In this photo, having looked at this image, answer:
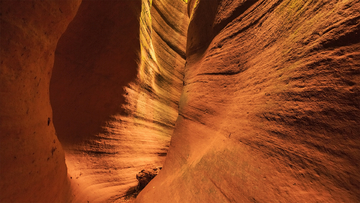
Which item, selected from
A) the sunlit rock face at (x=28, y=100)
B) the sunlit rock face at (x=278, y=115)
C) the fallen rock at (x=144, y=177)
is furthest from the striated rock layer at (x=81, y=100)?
the sunlit rock face at (x=278, y=115)

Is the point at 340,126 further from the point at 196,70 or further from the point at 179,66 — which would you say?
the point at 179,66

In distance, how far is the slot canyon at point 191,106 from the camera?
1.19m

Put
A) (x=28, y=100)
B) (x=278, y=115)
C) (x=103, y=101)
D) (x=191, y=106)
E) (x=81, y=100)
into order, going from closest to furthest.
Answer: (x=28, y=100), (x=278, y=115), (x=81, y=100), (x=103, y=101), (x=191, y=106)

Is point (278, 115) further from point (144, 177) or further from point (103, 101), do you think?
point (103, 101)

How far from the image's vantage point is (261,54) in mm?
2195

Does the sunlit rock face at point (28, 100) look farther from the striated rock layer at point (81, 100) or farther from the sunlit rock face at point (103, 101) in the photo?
the sunlit rock face at point (103, 101)

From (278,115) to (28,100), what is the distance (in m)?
2.23

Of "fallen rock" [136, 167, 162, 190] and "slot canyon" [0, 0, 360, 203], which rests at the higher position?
"slot canyon" [0, 0, 360, 203]

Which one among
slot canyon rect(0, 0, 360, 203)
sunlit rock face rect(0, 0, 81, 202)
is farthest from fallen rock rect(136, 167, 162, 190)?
sunlit rock face rect(0, 0, 81, 202)

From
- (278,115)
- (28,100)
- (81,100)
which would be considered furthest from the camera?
(81,100)

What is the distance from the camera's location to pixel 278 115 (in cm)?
165

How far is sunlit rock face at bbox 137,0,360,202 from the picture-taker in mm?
1243

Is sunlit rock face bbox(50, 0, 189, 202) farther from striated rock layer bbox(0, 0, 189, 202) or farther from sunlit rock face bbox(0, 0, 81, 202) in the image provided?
sunlit rock face bbox(0, 0, 81, 202)

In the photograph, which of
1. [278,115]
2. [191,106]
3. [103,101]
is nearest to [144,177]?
[103,101]
